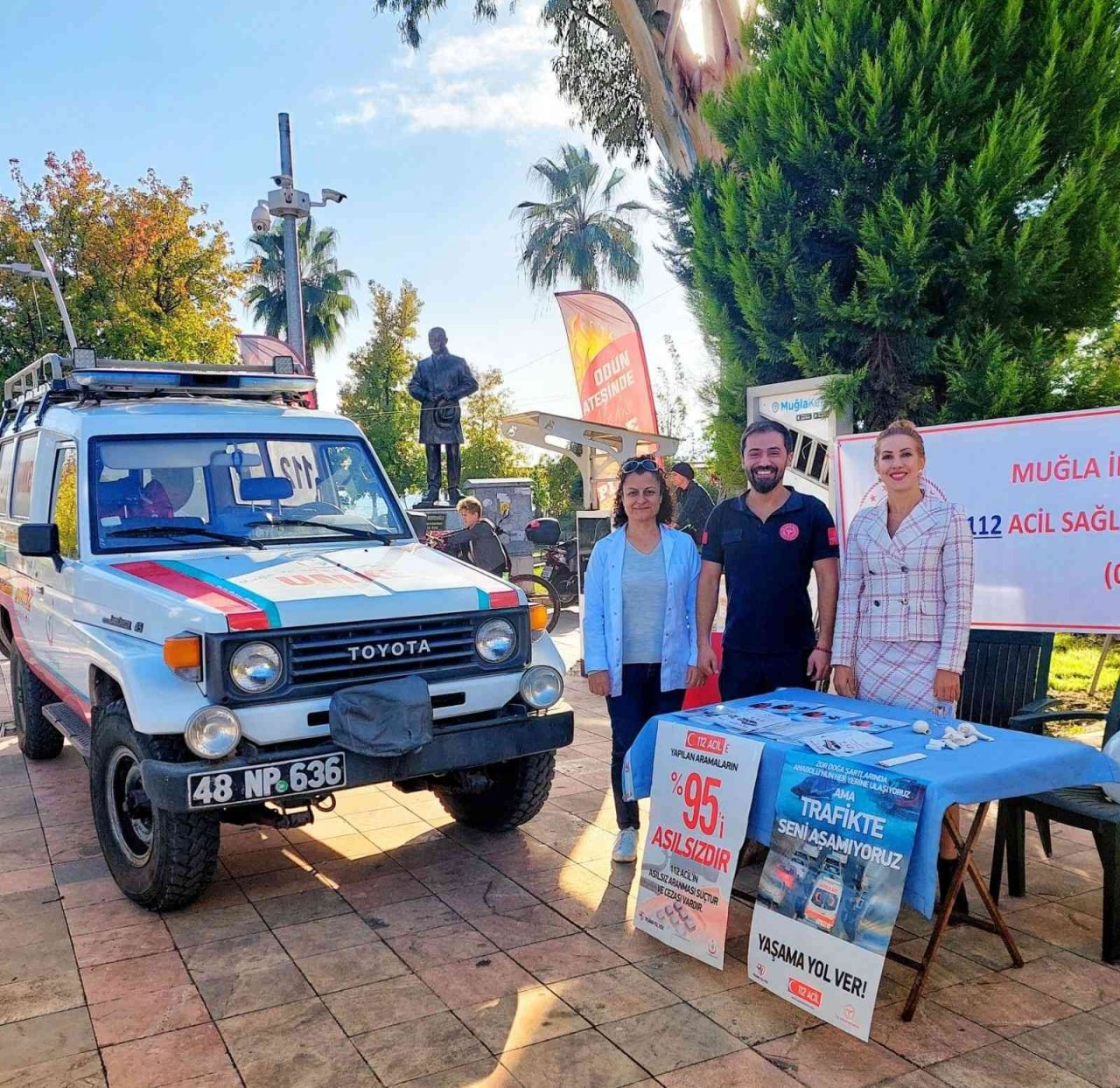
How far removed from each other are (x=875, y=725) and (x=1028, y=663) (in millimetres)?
1961

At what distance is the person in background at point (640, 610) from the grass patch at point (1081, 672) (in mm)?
3505

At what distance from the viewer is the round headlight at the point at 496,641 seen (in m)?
4.61

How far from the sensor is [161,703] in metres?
3.93

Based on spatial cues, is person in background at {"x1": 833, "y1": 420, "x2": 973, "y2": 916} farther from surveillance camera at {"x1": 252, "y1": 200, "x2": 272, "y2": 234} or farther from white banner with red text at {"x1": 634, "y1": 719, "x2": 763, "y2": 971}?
surveillance camera at {"x1": 252, "y1": 200, "x2": 272, "y2": 234}

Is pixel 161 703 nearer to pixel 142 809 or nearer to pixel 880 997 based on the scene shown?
pixel 142 809

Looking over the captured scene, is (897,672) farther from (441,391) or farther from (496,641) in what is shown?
(441,391)

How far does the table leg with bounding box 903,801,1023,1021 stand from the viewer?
333 centimetres

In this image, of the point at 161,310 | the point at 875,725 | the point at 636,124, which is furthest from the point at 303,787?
the point at 161,310

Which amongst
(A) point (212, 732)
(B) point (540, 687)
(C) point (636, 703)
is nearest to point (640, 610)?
(C) point (636, 703)

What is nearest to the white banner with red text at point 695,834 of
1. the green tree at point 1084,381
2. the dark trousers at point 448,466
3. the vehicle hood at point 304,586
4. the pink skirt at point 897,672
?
the pink skirt at point 897,672

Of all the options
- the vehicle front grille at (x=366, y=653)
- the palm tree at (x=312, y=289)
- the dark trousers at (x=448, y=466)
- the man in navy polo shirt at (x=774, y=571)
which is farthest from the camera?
the palm tree at (x=312, y=289)

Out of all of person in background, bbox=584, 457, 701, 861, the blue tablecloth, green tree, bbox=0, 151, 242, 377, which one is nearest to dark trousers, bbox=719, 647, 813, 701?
person in background, bbox=584, 457, 701, 861

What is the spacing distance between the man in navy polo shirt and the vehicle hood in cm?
102

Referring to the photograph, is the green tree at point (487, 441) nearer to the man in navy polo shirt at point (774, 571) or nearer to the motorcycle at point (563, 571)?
the motorcycle at point (563, 571)
